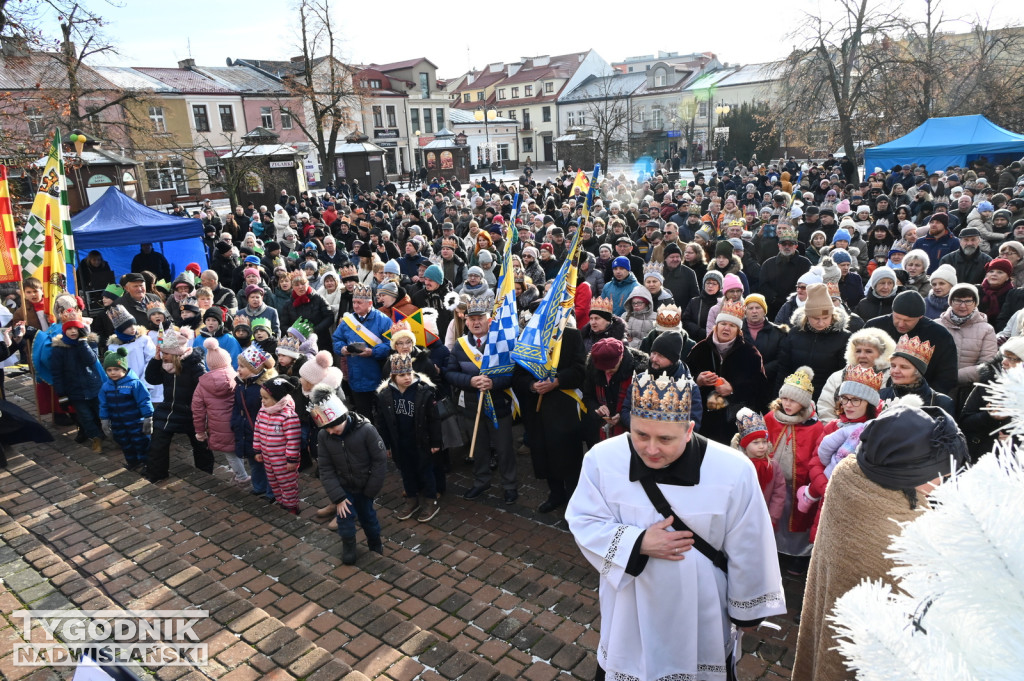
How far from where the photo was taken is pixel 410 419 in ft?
18.7

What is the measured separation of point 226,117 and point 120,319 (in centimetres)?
4592

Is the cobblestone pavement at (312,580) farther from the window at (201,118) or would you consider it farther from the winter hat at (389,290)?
the window at (201,118)

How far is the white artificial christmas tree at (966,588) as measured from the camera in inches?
34.5

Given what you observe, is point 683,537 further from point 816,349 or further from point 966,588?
point 816,349

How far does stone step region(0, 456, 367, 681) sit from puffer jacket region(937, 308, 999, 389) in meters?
5.24

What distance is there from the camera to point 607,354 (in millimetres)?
5355

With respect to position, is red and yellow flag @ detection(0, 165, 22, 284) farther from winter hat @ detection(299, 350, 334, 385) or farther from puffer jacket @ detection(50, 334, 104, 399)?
winter hat @ detection(299, 350, 334, 385)

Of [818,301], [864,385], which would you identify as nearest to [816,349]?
[818,301]

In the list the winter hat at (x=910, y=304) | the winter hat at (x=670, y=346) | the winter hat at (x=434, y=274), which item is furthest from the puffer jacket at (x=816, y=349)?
the winter hat at (x=434, y=274)

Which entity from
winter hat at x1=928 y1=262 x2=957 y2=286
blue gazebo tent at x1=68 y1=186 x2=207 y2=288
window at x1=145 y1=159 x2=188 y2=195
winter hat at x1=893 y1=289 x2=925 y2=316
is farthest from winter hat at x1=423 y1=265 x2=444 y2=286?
window at x1=145 y1=159 x2=188 y2=195

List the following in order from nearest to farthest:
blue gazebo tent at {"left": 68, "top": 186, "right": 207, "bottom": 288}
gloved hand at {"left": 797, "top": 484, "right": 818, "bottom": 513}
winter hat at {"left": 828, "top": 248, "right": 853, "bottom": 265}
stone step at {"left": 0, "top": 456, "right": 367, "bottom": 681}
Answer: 1. stone step at {"left": 0, "top": 456, "right": 367, "bottom": 681}
2. gloved hand at {"left": 797, "top": 484, "right": 818, "bottom": 513}
3. winter hat at {"left": 828, "top": 248, "right": 853, "bottom": 265}
4. blue gazebo tent at {"left": 68, "top": 186, "right": 207, "bottom": 288}

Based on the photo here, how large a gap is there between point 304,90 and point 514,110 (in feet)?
128

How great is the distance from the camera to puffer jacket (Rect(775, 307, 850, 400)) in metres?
5.54

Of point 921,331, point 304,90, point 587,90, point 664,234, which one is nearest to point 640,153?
point 587,90
